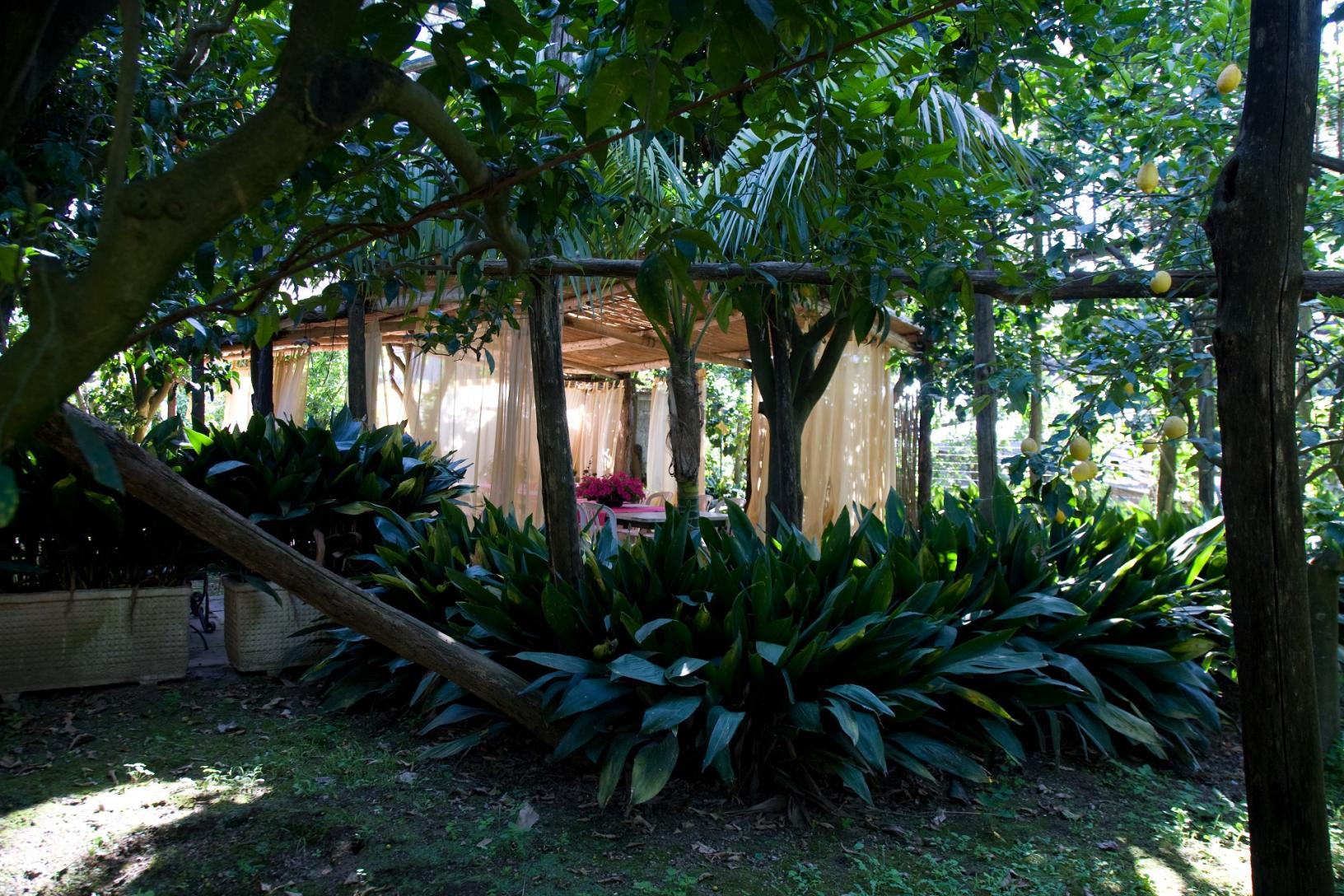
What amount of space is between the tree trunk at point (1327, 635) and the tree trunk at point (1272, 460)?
2.05 meters

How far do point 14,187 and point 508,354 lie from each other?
3968 mm

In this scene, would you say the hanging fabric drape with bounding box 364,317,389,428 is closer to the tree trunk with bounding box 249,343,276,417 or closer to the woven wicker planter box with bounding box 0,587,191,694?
the tree trunk with bounding box 249,343,276,417

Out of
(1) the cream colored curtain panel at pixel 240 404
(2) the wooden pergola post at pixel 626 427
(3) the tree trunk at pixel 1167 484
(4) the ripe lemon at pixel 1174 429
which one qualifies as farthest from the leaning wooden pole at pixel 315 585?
(1) the cream colored curtain panel at pixel 240 404

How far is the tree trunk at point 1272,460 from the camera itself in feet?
4.76

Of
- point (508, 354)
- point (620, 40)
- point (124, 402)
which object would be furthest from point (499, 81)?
point (124, 402)

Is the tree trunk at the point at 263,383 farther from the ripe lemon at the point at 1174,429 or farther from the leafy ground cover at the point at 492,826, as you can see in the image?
the ripe lemon at the point at 1174,429

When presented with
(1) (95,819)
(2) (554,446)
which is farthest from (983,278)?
(1) (95,819)

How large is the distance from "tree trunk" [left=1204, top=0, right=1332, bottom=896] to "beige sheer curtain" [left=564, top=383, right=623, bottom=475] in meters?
11.1

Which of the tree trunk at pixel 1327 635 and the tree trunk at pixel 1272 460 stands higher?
the tree trunk at pixel 1272 460

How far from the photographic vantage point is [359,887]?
210 cm

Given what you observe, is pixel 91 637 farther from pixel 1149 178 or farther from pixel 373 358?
pixel 1149 178

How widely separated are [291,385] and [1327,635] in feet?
33.9

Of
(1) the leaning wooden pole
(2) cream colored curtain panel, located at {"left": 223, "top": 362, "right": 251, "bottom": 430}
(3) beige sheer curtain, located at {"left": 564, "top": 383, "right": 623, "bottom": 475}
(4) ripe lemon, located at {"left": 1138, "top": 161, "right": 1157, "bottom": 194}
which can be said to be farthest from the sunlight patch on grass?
(2) cream colored curtain panel, located at {"left": 223, "top": 362, "right": 251, "bottom": 430}

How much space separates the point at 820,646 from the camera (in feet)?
9.02
